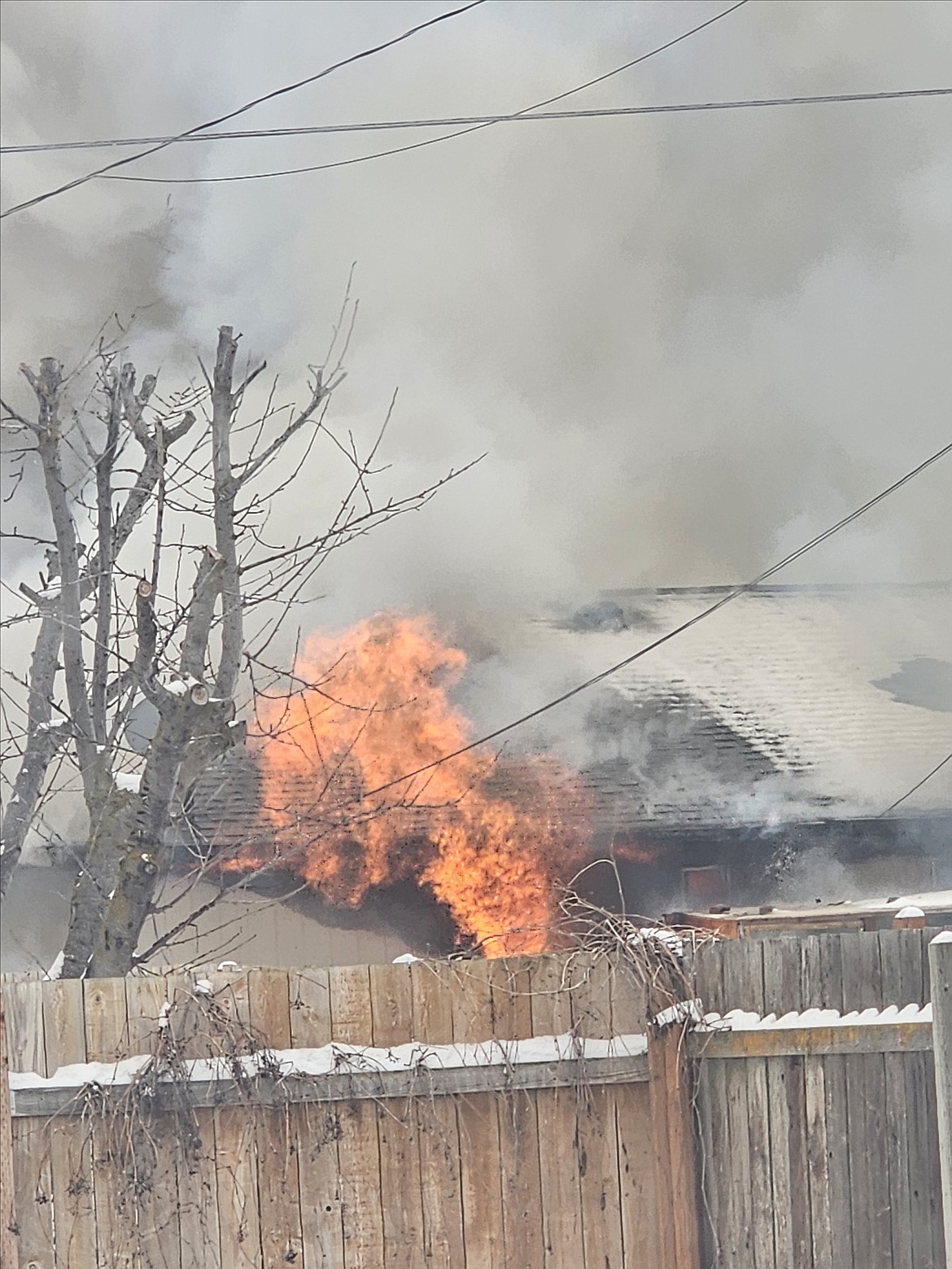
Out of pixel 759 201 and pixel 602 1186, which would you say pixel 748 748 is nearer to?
pixel 759 201

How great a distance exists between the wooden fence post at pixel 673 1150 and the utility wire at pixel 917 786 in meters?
9.61

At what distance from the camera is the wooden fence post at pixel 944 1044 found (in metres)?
3.72

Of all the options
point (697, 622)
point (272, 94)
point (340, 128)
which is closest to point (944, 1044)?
point (697, 622)

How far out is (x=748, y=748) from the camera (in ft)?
44.3

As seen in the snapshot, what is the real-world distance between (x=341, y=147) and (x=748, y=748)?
797 centimetres

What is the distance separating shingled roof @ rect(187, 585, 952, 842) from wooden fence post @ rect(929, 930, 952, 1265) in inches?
348

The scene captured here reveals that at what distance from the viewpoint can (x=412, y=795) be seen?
12.7 metres

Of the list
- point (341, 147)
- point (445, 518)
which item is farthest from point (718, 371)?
point (341, 147)

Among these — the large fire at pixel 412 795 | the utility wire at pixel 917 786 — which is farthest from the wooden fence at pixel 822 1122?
the utility wire at pixel 917 786

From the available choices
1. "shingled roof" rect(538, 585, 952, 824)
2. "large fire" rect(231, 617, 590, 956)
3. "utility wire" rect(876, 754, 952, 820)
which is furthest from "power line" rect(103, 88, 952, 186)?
"utility wire" rect(876, 754, 952, 820)

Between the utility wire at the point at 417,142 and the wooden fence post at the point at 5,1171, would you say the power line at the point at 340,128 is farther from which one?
the wooden fence post at the point at 5,1171

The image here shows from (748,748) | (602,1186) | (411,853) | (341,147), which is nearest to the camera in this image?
(602,1186)

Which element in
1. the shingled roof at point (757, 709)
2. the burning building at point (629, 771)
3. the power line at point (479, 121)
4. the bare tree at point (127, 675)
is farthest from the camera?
the power line at point (479, 121)

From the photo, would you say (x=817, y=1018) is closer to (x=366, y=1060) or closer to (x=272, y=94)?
(x=366, y=1060)
